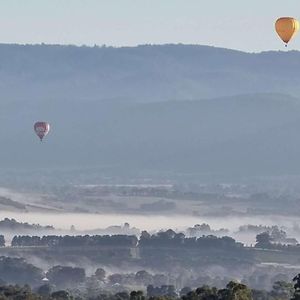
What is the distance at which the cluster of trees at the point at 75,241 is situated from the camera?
552 ft

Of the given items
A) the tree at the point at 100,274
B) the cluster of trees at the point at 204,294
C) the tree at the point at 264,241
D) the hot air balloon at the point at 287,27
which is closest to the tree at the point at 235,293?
the cluster of trees at the point at 204,294

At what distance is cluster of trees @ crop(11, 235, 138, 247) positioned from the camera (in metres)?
168

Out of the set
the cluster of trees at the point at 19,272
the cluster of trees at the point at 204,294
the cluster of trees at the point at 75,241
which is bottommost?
the cluster of trees at the point at 204,294

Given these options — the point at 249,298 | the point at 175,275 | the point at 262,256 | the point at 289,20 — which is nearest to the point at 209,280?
the point at 175,275

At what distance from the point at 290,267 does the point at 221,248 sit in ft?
54.4

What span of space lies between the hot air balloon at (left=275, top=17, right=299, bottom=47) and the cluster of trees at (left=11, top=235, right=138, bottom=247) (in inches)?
2085

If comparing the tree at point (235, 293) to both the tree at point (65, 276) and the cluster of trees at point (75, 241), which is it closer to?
the tree at point (65, 276)

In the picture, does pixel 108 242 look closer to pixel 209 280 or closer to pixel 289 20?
pixel 209 280

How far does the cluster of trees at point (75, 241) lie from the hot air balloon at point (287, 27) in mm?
52966

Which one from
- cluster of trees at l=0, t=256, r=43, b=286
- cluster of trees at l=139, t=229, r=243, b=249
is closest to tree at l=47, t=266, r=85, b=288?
cluster of trees at l=0, t=256, r=43, b=286

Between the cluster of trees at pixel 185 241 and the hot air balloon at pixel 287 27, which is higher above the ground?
the hot air balloon at pixel 287 27

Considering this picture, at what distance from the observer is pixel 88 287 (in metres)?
132

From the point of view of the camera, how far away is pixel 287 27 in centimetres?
11562

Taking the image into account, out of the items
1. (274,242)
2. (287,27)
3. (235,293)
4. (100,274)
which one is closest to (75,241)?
(274,242)
